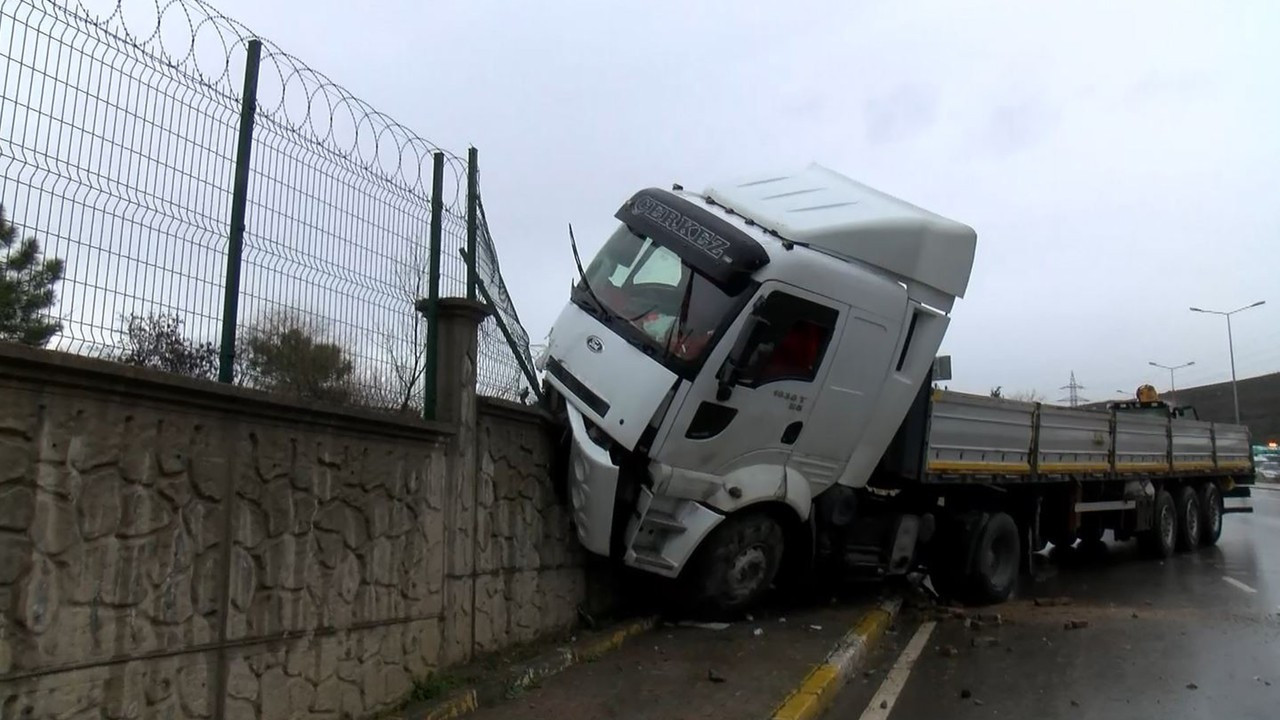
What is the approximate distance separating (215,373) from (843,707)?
4.18m

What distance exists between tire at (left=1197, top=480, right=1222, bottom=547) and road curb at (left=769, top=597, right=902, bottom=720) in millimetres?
9740

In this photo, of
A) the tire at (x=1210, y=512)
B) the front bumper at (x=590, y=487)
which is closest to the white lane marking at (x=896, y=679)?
the front bumper at (x=590, y=487)

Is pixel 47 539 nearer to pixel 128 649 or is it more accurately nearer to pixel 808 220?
pixel 128 649

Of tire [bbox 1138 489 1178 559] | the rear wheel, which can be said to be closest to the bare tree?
the rear wheel

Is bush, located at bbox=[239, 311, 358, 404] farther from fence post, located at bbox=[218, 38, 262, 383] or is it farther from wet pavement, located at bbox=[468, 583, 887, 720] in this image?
wet pavement, located at bbox=[468, 583, 887, 720]

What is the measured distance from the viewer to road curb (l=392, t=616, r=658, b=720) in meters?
5.12

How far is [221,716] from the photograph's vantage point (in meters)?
4.19

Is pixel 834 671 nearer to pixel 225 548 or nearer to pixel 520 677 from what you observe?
pixel 520 677

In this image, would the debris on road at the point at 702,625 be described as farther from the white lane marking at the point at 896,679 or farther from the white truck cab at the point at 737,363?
the white lane marking at the point at 896,679

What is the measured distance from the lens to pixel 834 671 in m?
6.28

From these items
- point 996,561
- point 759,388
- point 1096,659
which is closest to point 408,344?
point 759,388

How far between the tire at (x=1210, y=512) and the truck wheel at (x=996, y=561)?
731cm

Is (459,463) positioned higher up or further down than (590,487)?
higher up

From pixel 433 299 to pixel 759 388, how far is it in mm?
2509
